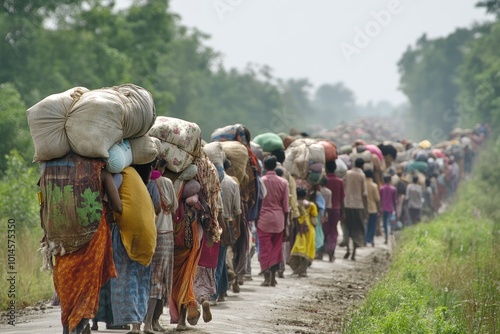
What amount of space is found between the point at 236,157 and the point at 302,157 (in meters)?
4.02

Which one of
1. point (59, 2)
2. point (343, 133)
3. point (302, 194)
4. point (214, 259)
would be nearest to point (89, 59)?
point (59, 2)

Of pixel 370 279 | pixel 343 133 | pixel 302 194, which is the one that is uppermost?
pixel 343 133

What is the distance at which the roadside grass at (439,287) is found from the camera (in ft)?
31.1

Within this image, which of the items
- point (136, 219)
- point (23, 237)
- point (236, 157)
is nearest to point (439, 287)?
point (236, 157)

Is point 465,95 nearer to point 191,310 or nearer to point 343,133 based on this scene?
point 343,133

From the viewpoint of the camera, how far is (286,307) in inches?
470

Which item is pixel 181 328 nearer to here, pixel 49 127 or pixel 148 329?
pixel 148 329

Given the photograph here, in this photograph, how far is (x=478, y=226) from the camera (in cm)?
2206

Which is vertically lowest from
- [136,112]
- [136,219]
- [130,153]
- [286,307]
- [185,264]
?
[286,307]

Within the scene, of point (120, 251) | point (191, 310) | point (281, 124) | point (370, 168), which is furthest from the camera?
point (281, 124)

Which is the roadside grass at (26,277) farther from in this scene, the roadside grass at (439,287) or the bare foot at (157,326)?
the roadside grass at (439,287)

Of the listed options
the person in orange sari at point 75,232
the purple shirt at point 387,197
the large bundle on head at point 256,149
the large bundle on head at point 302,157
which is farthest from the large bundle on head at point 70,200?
the purple shirt at point 387,197

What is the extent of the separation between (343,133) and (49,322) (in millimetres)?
43390

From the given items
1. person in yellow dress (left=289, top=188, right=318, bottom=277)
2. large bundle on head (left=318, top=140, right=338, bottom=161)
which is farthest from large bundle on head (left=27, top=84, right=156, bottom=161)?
large bundle on head (left=318, top=140, right=338, bottom=161)
